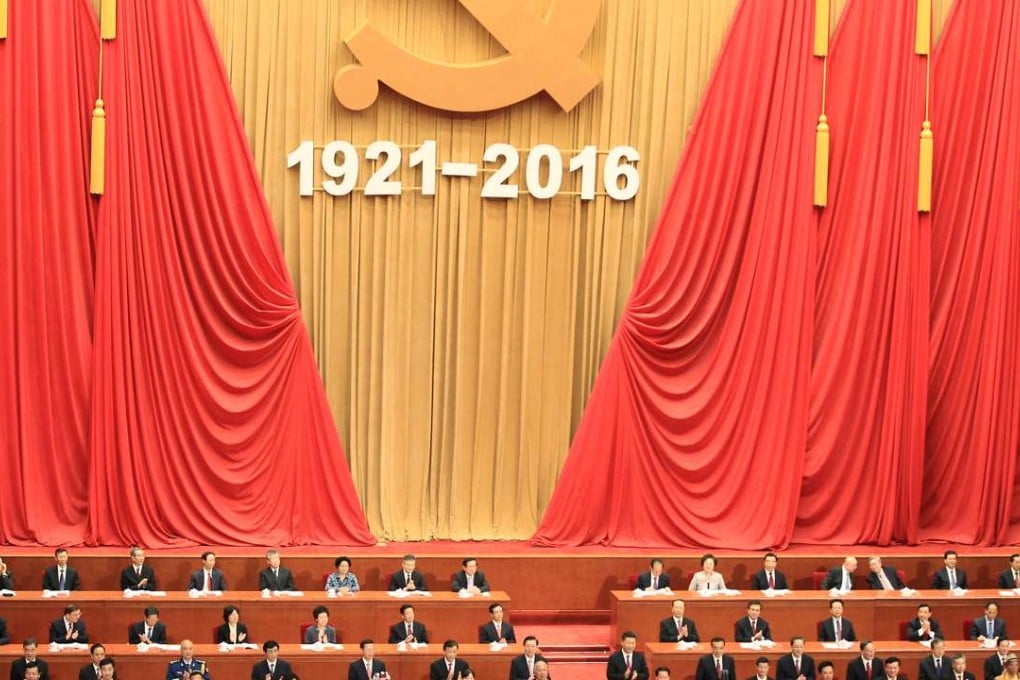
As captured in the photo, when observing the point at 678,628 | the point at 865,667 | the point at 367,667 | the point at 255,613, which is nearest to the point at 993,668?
the point at 865,667

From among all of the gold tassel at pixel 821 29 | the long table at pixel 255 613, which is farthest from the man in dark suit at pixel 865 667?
the gold tassel at pixel 821 29

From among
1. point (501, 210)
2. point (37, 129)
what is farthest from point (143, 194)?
point (501, 210)

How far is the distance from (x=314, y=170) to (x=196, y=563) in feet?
9.63

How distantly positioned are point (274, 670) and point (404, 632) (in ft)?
3.03

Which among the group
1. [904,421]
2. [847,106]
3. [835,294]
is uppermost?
[847,106]

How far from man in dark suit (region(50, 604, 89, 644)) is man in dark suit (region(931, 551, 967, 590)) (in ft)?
18.3

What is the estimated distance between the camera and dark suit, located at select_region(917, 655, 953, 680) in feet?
28.1

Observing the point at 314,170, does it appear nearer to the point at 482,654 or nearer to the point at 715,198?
the point at 715,198

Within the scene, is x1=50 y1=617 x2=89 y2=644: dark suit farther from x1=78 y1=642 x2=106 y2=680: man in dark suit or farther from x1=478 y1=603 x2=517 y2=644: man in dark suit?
x1=478 y1=603 x2=517 y2=644: man in dark suit

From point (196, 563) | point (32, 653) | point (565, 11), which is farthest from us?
point (565, 11)

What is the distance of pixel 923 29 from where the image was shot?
10922mm

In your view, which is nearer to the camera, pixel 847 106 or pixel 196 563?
pixel 196 563

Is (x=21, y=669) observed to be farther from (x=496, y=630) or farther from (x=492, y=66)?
(x=492, y=66)

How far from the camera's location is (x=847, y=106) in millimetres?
10961
